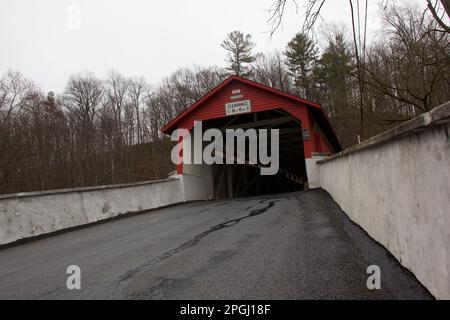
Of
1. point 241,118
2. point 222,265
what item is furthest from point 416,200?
point 241,118

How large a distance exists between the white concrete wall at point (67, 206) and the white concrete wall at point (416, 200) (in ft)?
27.4

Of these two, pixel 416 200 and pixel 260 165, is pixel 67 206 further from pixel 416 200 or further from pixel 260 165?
pixel 260 165

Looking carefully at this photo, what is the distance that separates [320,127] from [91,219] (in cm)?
1433

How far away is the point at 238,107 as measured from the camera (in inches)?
668

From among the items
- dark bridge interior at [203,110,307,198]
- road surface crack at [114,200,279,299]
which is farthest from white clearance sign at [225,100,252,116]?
road surface crack at [114,200,279,299]

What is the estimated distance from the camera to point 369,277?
3.46 m

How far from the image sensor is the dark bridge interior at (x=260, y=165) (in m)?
19.2

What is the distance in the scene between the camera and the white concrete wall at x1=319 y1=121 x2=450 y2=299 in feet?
8.04

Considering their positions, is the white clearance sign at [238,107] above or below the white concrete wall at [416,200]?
above

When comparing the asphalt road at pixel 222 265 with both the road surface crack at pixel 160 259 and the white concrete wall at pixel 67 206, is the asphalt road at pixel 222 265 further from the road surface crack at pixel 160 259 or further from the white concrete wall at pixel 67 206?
the white concrete wall at pixel 67 206

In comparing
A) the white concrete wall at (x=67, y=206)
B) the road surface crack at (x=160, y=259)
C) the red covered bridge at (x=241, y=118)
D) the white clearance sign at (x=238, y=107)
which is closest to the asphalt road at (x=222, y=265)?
the road surface crack at (x=160, y=259)

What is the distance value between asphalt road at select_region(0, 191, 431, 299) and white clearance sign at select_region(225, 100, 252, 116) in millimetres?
10050
